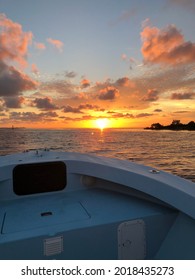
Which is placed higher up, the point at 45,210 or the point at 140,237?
the point at 45,210

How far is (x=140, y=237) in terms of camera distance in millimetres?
3088

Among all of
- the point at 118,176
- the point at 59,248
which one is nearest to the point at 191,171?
the point at 118,176

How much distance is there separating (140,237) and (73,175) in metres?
1.76

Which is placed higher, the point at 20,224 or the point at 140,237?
the point at 20,224

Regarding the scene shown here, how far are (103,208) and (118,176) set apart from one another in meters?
0.64

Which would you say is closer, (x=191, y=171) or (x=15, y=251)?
(x=15, y=251)

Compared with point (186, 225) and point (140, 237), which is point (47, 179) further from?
point (186, 225)

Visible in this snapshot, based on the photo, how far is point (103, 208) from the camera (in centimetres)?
348

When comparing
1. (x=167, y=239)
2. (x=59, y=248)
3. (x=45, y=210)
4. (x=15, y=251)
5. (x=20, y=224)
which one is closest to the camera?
(x=15, y=251)

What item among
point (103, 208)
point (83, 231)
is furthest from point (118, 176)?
point (83, 231)

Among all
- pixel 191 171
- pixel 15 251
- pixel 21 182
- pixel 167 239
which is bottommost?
pixel 191 171

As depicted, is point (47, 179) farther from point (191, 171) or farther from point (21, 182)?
point (191, 171)

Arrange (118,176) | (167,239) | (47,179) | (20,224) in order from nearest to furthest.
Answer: (20,224), (167,239), (118,176), (47,179)

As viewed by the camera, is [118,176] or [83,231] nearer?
[83,231]
